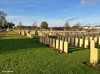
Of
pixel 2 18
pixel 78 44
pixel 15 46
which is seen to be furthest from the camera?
pixel 2 18

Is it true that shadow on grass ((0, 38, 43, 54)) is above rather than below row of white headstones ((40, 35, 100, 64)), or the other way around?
below

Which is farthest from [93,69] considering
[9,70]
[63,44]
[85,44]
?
[85,44]

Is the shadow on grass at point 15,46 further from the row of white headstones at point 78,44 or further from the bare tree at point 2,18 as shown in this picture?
the bare tree at point 2,18

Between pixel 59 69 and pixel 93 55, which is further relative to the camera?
pixel 93 55

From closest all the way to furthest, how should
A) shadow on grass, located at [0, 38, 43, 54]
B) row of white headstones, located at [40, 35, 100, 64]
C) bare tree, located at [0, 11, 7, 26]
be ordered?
1. row of white headstones, located at [40, 35, 100, 64]
2. shadow on grass, located at [0, 38, 43, 54]
3. bare tree, located at [0, 11, 7, 26]

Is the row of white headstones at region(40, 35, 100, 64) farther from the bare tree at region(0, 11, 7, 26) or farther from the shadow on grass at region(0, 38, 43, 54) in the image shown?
the bare tree at region(0, 11, 7, 26)

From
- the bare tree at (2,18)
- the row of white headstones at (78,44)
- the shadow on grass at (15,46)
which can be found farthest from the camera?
the bare tree at (2,18)

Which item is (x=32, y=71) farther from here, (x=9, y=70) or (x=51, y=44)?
(x=51, y=44)

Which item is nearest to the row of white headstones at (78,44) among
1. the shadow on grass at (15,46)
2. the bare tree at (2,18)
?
the shadow on grass at (15,46)

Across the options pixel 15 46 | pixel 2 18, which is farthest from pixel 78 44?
pixel 2 18

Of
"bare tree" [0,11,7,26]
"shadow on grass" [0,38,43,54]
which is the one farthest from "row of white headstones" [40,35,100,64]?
"bare tree" [0,11,7,26]

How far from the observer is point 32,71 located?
8.55 meters

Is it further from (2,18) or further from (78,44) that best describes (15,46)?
(2,18)

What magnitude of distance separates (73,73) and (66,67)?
2.97 ft
